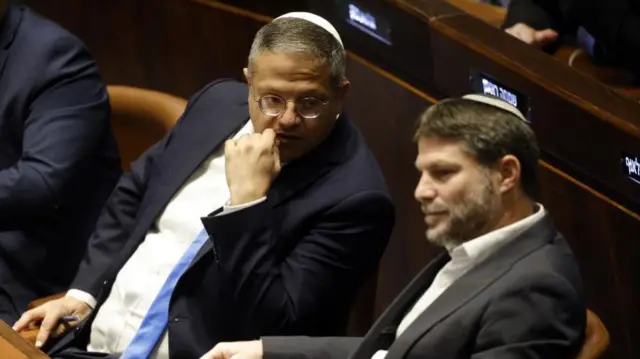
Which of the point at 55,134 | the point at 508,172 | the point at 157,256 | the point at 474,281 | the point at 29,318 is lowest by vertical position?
the point at 29,318

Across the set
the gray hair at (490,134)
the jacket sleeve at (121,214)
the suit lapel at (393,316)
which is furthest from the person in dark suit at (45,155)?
the gray hair at (490,134)

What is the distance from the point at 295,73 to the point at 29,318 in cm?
78

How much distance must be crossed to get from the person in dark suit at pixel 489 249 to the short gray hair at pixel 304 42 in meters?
0.33

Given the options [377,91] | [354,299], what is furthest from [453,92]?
[354,299]

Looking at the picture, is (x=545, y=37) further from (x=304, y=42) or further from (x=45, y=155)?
(x=45, y=155)

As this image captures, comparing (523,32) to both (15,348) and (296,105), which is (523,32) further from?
(15,348)

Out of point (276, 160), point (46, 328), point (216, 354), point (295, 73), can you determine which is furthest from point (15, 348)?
point (295, 73)

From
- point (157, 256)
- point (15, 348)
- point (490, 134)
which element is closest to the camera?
point (490, 134)

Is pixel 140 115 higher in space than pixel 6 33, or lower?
lower

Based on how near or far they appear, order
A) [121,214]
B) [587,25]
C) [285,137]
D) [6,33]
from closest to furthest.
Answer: [285,137]
[121,214]
[6,33]
[587,25]

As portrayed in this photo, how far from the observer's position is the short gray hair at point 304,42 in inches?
88.2

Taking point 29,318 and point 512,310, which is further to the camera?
point 29,318

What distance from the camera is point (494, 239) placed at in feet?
6.25

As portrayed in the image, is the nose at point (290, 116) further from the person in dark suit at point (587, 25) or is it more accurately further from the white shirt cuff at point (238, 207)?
the person in dark suit at point (587, 25)
